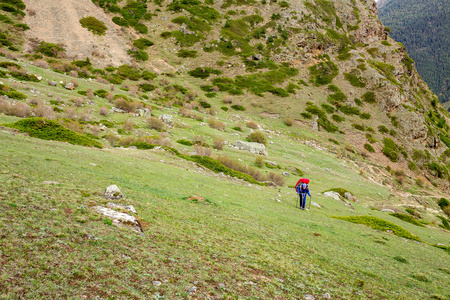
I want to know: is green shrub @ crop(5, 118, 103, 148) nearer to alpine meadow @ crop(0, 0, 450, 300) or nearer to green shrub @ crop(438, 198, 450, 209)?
alpine meadow @ crop(0, 0, 450, 300)

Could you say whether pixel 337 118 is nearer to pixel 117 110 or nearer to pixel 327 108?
pixel 327 108

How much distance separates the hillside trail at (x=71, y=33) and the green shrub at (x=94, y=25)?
1.06 metres

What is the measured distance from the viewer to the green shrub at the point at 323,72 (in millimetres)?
71000

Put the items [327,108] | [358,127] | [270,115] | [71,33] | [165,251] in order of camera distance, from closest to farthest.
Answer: [165,251] < [71,33] < [270,115] < [358,127] < [327,108]

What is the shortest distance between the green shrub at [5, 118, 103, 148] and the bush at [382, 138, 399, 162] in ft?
202

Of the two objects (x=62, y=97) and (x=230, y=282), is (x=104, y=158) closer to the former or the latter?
(x=230, y=282)

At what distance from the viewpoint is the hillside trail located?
4919cm

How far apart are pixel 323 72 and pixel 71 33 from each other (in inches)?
2706

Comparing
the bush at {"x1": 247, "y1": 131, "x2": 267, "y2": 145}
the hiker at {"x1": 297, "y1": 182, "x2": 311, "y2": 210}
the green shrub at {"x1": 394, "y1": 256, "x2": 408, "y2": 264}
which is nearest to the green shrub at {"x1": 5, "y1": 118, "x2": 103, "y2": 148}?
the hiker at {"x1": 297, "y1": 182, "x2": 311, "y2": 210}

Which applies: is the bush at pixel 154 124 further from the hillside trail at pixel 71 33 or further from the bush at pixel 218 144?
the hillside trail at pixel 71 33

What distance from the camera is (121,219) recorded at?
17.8ft

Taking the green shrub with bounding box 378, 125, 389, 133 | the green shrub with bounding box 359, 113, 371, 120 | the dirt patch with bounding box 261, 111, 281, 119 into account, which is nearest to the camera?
the dirt patch with bounding box 261, 111, 281, 119

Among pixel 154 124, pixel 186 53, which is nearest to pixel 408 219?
pixel 154 124

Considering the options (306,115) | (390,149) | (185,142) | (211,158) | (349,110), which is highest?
(349,110)
